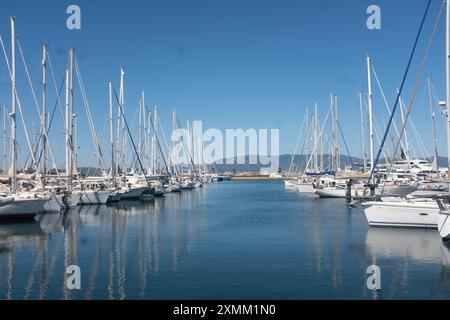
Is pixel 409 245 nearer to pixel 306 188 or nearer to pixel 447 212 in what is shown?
pixel 447 212

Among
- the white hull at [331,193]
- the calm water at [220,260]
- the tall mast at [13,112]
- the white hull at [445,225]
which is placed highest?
the tall mast at [13,112]

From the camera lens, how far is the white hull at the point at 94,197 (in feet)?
181

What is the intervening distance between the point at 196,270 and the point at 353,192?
1739 inches

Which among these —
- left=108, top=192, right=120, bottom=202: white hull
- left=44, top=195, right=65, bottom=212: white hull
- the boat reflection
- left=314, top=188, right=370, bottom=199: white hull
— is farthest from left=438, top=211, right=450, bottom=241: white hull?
left=108, top=192, right=120, bottom=202: white hull

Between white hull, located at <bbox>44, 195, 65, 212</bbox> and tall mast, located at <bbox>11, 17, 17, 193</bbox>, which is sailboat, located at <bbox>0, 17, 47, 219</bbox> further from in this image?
white hull, located at <bbox>44, 195, 65, 212</bbox>

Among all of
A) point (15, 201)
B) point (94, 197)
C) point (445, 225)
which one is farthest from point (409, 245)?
point (94, 197)

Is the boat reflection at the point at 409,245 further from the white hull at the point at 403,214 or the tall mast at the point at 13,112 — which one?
the tall mast at the point at 13,112

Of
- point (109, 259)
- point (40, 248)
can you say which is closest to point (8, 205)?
point (40, 248)

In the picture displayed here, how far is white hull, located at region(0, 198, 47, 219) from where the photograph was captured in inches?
1476

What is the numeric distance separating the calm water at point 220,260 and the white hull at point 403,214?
116 centimetres

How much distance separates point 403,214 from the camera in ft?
102

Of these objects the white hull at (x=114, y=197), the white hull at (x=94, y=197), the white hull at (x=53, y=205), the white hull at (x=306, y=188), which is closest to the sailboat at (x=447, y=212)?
the white hull at (x=53, y=205)

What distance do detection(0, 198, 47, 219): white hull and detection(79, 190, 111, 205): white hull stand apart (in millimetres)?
15284
